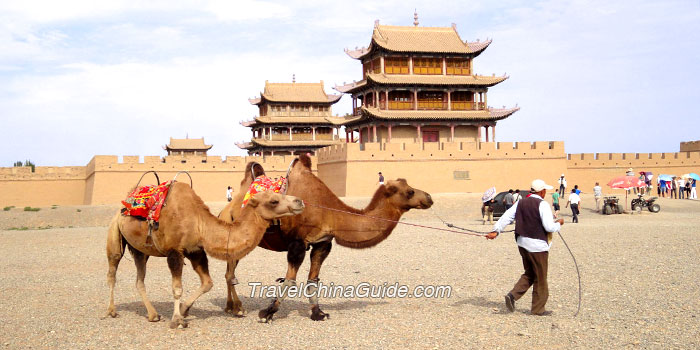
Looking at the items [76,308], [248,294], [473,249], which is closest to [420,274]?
[248,294]

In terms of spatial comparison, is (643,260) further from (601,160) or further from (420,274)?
(601,160)

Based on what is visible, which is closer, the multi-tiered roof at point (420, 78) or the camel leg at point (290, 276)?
the camel leg at point (290, 276)

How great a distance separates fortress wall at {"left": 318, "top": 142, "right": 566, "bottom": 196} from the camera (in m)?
34.3

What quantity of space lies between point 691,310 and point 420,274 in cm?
433

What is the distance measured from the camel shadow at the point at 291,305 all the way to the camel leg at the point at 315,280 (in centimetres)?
44

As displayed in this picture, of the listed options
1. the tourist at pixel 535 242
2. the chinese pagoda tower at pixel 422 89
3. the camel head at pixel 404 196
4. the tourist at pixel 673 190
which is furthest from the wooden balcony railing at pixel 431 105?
the tourist at pixel 535 242

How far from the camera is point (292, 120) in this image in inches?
2169

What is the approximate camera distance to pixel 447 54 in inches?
1588

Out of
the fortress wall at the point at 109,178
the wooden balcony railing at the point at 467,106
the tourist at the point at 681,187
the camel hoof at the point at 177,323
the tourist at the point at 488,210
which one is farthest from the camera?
the wooden balcony railing at the point at 467,106

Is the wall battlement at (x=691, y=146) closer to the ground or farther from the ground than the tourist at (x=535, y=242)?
farther from the ground

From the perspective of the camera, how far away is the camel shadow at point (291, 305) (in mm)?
7852

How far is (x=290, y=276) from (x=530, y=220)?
2.97 metres

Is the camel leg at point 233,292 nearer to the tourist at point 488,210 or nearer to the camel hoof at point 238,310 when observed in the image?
the camel hoof at point 238,310

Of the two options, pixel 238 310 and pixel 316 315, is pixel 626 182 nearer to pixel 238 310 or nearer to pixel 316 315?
pixel 316 315
